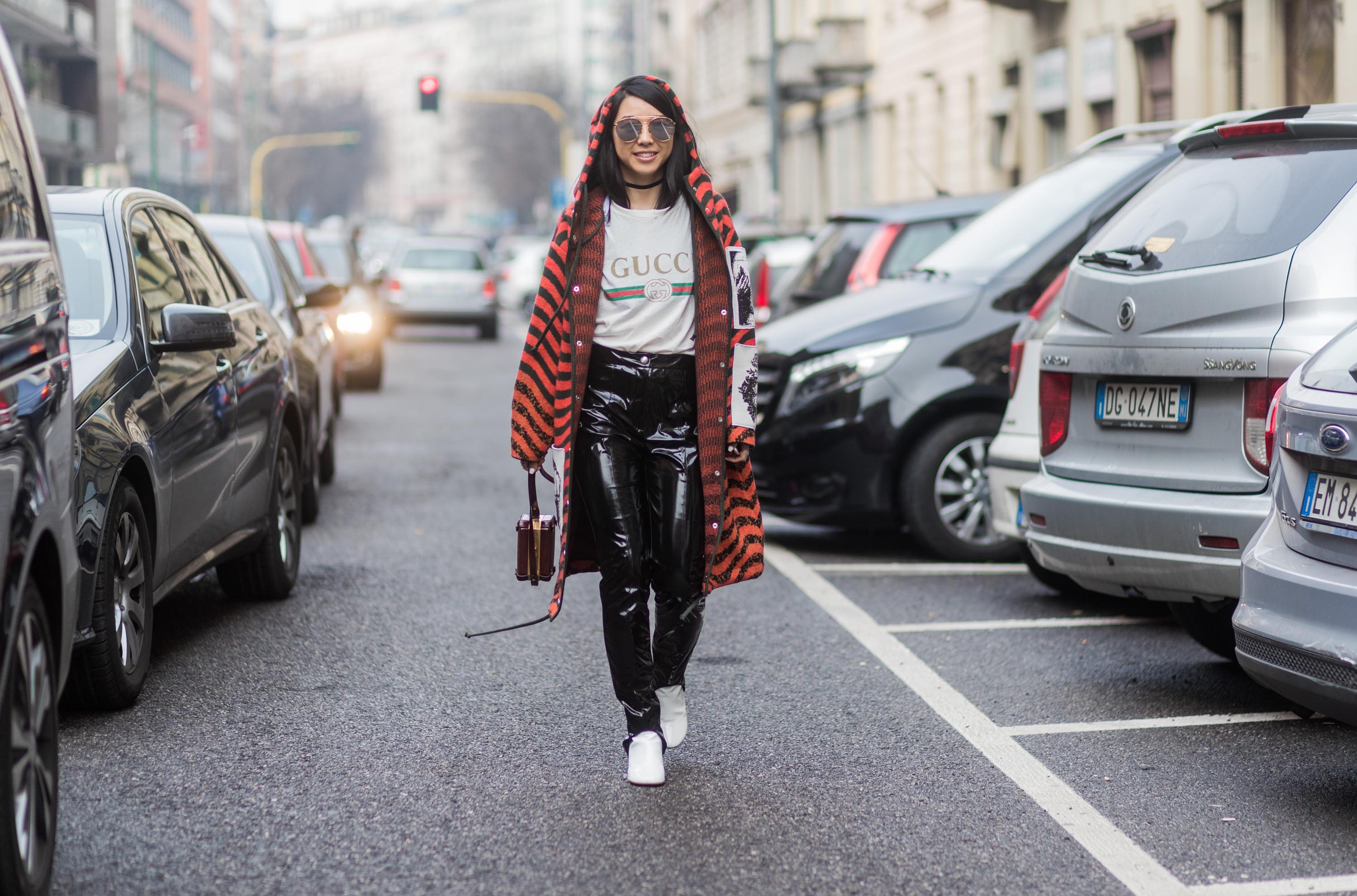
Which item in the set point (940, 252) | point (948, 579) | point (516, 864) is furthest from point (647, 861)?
point (940, 252)

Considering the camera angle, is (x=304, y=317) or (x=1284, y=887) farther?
(x=304, y=317)

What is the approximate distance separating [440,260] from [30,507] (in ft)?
87.2

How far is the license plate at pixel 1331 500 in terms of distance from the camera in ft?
13.5

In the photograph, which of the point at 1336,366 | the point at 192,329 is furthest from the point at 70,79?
the point at 1336,366

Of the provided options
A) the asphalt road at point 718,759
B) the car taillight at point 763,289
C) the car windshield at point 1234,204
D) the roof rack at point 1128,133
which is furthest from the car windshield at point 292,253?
the car windshield at point 1234,204

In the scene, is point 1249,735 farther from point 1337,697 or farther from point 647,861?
point 647,861

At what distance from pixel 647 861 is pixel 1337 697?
1559 millimetres

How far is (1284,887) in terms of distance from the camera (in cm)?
385

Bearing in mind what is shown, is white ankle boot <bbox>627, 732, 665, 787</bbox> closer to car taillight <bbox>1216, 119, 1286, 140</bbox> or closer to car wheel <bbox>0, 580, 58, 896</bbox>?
car wheel <bbox>0, 580, 58, 896</bbox>

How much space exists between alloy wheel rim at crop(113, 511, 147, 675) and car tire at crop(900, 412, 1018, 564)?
383 centimetres

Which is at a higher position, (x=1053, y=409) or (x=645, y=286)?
(x=645, y=286)

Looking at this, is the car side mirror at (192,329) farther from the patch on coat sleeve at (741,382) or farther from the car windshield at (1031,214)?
the car windshield at (1031,214)

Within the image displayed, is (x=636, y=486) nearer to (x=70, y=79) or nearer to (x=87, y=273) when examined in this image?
(x=87, y=273)

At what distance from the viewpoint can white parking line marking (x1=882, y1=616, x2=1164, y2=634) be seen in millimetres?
6750
